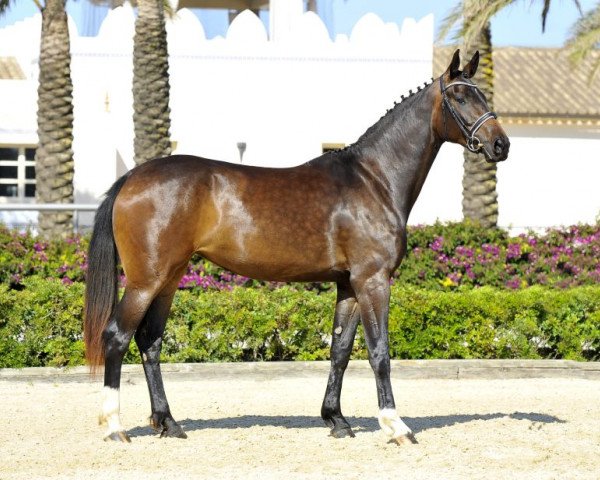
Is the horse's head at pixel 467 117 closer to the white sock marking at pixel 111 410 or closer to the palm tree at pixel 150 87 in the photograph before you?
the white sock marking at pixel 111 410

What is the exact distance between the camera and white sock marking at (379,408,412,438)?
281 inches

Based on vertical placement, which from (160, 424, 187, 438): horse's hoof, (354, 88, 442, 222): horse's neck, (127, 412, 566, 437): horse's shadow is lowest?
(127, 412, 566, 437): horse's shadow

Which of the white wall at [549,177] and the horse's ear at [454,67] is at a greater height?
the horse's ear at [454,67]

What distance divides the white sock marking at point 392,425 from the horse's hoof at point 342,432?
34cm

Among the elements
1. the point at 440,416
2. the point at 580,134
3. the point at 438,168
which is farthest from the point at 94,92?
the point at 440,416

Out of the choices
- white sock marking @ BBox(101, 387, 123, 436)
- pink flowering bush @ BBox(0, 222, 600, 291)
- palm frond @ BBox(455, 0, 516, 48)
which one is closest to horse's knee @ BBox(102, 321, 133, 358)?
white sock marking @ BBox(101, 387, 123, 436)

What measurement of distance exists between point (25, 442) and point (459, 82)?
381 cm

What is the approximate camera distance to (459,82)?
24.6 ft

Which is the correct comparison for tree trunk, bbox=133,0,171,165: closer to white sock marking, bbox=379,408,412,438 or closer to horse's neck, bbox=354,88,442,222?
horse's neck, bbox=354,88,442,222

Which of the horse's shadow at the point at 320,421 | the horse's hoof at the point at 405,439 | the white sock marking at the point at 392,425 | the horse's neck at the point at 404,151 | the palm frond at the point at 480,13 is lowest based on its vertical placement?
the horse's shadow at the point at 320,421

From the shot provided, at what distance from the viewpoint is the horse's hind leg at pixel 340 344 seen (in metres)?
7.64

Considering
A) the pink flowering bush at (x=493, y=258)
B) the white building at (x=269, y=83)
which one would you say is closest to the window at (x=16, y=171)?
the white building at (x=269, y=83)

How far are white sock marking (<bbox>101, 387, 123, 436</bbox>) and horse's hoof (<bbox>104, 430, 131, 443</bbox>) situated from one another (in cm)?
2

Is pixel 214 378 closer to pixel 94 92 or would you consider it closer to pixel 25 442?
pixel 25 442
